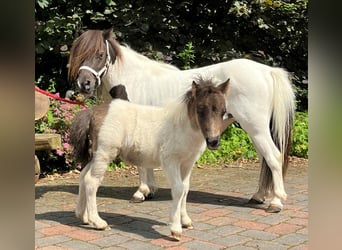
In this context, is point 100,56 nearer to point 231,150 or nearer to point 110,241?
point 110,241

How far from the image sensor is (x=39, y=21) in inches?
189

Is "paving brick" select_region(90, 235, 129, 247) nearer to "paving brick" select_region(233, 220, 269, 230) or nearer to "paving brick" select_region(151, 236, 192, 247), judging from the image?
"paving brick" select_region(151, 236, 192, 247)

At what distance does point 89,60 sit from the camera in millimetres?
2814

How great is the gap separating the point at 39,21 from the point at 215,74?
2692 millimetres

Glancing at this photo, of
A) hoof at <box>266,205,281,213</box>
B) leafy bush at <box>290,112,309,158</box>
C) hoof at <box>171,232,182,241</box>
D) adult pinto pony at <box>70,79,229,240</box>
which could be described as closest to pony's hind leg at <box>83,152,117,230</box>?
adult pinto pony at <box>70,79,229,240</box>

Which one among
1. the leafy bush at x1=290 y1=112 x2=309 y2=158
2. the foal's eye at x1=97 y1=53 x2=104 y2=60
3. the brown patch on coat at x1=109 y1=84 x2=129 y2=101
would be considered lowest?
the leafy bush at x1=290 y1=112 x2=309 y2=158

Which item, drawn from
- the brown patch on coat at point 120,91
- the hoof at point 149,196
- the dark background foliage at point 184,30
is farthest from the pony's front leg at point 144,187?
the dark background foliage at point 184,30

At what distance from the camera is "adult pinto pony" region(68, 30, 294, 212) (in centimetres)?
283

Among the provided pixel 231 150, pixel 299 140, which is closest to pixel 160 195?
pixel 231 150

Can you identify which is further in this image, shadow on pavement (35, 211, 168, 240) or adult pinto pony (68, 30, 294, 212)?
adult pinto pony (68, 30, 294, 212)

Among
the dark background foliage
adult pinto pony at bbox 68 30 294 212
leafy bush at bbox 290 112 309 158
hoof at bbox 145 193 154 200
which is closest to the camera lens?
adult pinto pony at bbox 68 30 294 212

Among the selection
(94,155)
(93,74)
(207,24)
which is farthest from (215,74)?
(207,24)

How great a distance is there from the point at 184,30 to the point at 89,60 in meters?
3.00
